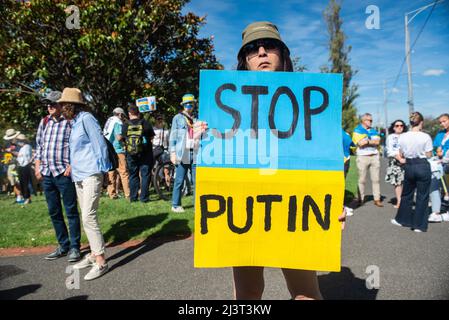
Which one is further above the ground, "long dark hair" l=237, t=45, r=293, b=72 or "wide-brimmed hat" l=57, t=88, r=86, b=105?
"wide-brimmed hat" l=57, t=88, r=86, b=105

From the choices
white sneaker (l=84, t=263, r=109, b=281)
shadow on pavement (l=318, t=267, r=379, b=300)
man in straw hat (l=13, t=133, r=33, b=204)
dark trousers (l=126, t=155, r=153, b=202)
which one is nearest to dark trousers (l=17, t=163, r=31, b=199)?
man in straw hat (l=13, t=133, r=33, b=204)

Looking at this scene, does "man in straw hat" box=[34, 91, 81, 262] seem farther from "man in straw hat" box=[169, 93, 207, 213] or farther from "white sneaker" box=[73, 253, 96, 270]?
"man in straw hat" box=[169, 93, 207, 213]

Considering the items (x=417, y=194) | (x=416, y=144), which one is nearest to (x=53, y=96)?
(x=416, y=144)

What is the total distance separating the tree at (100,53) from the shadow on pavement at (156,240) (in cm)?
418

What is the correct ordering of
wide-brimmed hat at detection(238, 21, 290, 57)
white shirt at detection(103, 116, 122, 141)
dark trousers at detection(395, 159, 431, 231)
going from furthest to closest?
white shirt at detection(103, 116, 122, 141), dark trousers at detection(395, 159, 431, 231), wide-brimmed hat at detection(238, 21, 290, 57)

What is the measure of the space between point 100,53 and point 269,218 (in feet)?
22.7

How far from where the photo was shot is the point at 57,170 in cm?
371

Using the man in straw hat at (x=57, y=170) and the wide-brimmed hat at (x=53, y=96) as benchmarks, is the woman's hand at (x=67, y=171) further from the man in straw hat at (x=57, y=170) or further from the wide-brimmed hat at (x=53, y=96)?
the wide-brimmed hat at (x=53, y=96)

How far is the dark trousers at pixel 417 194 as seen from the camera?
16.5 feet

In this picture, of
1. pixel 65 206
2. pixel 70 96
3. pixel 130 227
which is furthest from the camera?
pixel 130 227

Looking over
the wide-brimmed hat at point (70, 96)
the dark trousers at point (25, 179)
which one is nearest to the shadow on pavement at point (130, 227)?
the wide-brimmed hat at point (70, 96)

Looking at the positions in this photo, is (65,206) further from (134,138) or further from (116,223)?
(134,138)

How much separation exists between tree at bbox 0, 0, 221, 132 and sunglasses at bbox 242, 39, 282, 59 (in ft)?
19.8

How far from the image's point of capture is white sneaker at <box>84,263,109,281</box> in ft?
10.5
